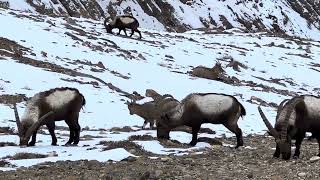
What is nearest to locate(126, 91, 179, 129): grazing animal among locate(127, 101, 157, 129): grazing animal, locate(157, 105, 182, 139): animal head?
locate(127, 101, 157, 129): grazing animal

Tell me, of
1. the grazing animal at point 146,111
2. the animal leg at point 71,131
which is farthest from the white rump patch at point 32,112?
the grazing animal at point 146,111

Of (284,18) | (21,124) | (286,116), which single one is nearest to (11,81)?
(21,124)

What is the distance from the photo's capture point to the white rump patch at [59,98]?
1784 centimetres

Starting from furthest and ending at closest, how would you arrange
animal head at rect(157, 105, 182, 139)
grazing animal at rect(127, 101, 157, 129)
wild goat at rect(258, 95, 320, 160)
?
grazing animal at rect(127, 101, 157, 129) < animal head at rect(157, 105, 182, 139) < wild goat at rect(258, 95, 320, 160)

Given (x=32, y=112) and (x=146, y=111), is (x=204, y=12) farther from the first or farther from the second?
(x=32, y=112)

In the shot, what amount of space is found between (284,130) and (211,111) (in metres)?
4.28

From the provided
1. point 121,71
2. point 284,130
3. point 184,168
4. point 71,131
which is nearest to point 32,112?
point 71,131

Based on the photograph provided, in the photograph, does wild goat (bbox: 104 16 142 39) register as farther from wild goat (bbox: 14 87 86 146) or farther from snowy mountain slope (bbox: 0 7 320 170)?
wild goat (bbox: 14 87 86 146)

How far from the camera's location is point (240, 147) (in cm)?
1820

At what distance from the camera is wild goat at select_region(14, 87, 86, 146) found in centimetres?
1755

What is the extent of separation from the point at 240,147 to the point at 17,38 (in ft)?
79.1

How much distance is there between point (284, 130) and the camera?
14.3m

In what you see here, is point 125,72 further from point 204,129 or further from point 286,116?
point 286,116

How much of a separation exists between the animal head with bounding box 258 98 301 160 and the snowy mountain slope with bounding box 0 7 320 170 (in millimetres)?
3201
